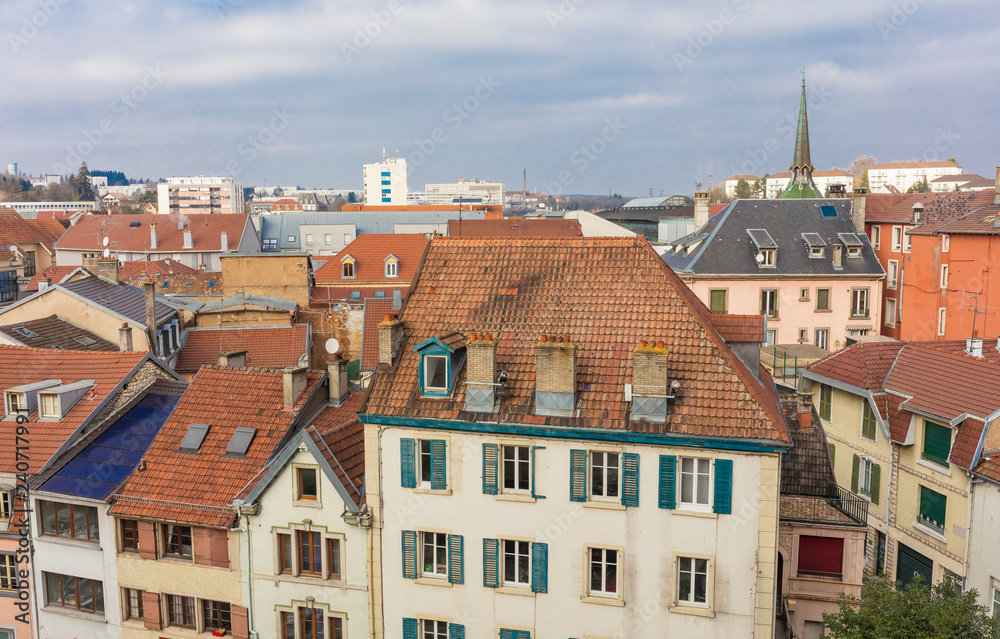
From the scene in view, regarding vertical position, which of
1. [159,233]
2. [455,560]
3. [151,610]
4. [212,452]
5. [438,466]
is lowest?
[151,610]

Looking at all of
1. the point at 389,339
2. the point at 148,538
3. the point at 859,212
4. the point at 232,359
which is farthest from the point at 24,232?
the point at 389,339

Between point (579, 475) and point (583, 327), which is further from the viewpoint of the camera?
point (583, 327)

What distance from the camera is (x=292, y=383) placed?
25.7m

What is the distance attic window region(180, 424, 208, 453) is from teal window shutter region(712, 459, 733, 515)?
16.1 metres

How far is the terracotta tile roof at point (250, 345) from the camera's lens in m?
41.2

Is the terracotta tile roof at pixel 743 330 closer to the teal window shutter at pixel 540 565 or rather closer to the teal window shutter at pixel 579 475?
the teal window shutter at pixel 579 475

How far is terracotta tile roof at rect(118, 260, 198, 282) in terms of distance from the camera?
78.0 meters

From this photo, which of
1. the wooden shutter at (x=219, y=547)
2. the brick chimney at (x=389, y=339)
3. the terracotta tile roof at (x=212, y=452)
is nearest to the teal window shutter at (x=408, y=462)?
the brick chimney at (x=389, y=339)

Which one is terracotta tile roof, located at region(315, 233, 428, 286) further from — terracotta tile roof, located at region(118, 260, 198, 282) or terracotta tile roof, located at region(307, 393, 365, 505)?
terracotta tile roof, located at region(307, 393, 365, 505)

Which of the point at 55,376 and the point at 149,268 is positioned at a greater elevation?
the point at 149,268

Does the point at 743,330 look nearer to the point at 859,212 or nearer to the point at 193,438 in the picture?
the point at 193,438

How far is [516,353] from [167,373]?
1644cm

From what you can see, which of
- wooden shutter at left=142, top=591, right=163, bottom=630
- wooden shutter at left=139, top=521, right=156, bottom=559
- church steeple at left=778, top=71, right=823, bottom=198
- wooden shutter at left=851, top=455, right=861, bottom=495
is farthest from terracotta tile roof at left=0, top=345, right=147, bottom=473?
church steeple at left=778, top=71, right=823, bottom=198

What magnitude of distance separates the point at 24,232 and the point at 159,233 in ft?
57.0
